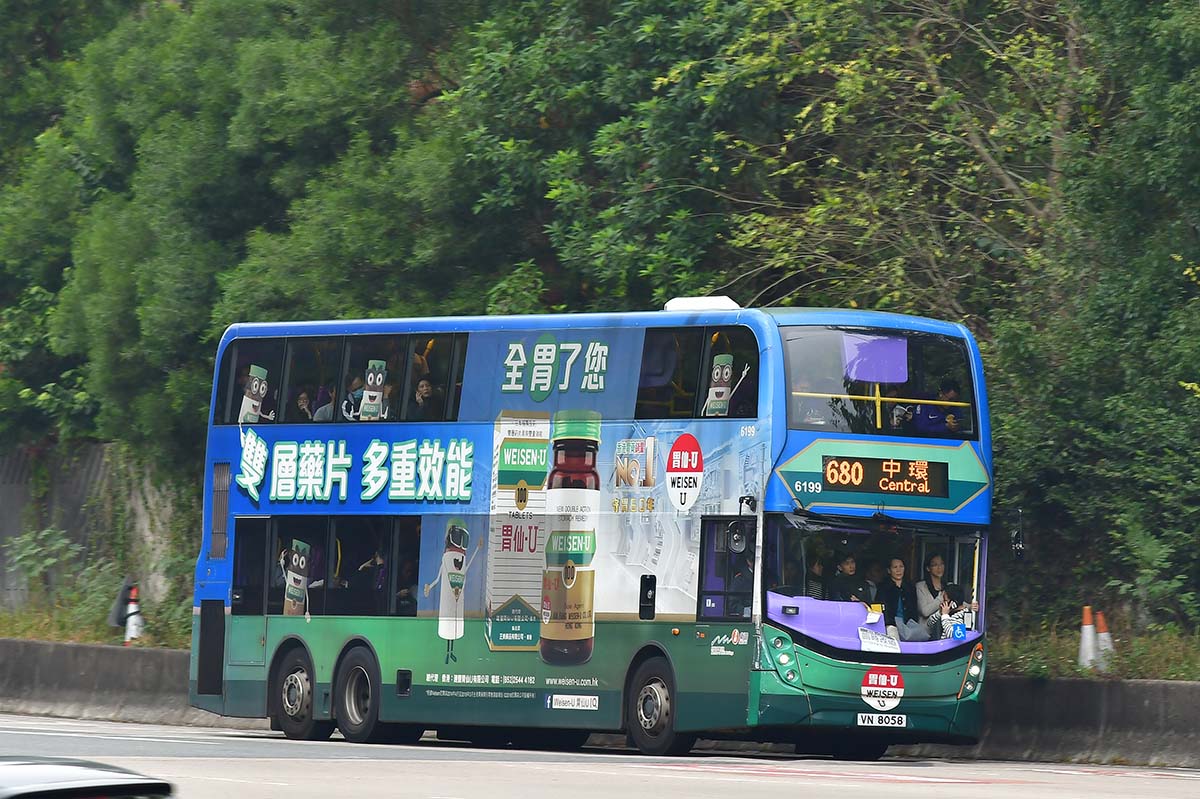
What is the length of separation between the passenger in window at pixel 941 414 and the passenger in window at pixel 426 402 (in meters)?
4.75

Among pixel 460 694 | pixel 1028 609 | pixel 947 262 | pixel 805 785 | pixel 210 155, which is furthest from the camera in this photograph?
pixel 210 155

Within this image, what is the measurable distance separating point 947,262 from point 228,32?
10.8 meters

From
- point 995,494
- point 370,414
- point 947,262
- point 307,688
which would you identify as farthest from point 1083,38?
point 307,688

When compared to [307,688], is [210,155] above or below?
above

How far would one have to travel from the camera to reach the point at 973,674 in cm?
1922

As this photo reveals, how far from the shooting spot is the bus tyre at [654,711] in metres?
19.3

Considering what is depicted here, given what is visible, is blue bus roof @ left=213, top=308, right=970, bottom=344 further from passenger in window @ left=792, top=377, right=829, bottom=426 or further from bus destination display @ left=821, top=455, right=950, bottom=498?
bus destination display @ left=821, top=455, right=950, bottom=498

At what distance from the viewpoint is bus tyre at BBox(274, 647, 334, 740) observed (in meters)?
22.5

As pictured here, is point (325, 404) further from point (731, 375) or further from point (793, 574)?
point (793, 574)

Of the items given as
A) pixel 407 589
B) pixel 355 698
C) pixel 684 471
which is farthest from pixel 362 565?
pixel 684 471

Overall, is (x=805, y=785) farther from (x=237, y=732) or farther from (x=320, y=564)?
(x=237, y=732)

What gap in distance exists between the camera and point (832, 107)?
23219mm

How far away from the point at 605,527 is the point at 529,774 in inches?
190

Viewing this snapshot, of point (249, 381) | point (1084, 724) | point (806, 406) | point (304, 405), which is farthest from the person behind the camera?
point (249, 381)
